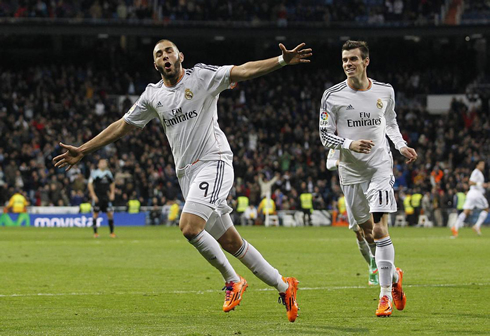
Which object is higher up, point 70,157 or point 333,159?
point 70,157

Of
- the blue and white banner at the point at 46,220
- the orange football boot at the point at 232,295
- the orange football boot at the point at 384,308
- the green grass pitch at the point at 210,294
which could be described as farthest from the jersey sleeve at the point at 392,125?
the blue and white banner at the point at 46,220

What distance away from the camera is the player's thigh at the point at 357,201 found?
33.4ft

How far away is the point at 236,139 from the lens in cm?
4172

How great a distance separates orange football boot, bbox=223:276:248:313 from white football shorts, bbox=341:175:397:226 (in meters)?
1.73

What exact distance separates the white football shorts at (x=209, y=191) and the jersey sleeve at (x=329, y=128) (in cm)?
124

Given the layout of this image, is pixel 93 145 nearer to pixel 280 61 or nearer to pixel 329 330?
pixel 280 61

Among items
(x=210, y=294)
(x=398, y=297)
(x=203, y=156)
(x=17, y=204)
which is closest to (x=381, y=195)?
(x=398, y=297)

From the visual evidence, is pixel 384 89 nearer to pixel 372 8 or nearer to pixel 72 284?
pixel 72 284

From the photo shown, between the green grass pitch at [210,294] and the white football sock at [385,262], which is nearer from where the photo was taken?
the green grass pitch at [210,294]

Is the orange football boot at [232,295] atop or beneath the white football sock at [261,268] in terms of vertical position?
beneath

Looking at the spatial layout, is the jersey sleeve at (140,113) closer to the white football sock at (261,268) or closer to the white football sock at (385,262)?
the white football sock at (261,268)

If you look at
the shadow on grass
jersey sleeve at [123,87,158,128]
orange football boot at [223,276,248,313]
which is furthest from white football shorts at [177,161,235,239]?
the shadow on grass

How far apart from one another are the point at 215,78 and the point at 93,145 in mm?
1345

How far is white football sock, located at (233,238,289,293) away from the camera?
27.8 feet
